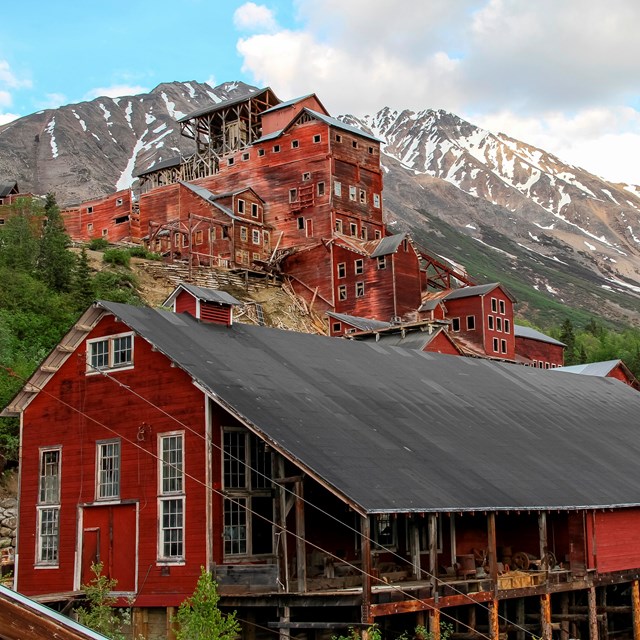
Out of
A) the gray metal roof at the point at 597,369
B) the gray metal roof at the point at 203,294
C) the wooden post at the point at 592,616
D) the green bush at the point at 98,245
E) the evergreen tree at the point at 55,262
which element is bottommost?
the wooden post at the point at 592,616

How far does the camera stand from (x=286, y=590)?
2175 centimetres

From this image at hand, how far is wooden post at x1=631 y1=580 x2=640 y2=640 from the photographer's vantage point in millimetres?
28422

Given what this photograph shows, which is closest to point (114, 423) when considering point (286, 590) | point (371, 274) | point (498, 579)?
point (286, 590)

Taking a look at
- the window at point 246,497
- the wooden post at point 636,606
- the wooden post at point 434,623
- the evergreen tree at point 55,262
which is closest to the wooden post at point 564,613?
the wooden post at point 636,606

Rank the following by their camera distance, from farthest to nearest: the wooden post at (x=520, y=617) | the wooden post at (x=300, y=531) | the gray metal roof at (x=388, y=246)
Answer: the gray metal roof at (x=388, y=246), the wooden post at (x=520, y=617), the wooden post at (x=300, y=531)

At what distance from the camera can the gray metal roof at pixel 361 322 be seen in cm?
6525

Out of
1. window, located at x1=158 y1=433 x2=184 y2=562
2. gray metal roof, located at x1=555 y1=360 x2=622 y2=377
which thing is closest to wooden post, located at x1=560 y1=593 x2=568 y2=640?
→ window, located at x1=158 y1=433 x2=184 y2=562

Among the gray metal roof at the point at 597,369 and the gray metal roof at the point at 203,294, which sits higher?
the gray metal roof at the point at 597,369

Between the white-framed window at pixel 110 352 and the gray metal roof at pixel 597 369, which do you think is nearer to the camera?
the white-framed window at pixel 110 352

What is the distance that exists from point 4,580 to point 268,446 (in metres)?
11.6

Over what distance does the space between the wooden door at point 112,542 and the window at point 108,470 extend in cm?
38

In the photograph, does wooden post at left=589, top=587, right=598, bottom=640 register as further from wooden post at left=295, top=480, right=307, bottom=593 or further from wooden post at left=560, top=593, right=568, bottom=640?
wooden post at left=295, top=480, right=307, bottom=593

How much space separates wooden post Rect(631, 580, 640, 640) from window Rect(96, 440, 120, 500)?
51.1 feet

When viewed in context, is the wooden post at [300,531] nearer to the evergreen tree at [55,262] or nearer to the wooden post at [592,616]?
the wooden post at [592,616]
